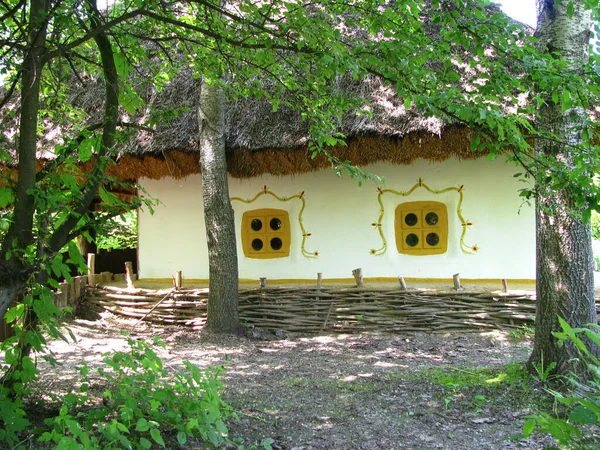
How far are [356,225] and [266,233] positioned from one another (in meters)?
1.40

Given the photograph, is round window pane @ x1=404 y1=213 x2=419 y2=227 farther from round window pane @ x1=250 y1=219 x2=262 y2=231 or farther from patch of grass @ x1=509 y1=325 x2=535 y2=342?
round window pane @ x1=250 y1=219 x2=262 y2=231

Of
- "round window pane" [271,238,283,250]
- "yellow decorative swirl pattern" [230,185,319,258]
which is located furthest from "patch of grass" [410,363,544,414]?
"round window pane" [271,238,283,250]

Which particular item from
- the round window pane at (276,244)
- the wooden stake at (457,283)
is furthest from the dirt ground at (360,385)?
the round window pane at (276,244)

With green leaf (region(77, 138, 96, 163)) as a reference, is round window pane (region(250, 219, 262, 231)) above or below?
below

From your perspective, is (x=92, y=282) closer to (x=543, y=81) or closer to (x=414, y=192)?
(x=414, y=192)

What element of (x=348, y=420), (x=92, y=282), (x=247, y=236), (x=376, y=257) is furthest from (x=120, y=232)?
(x=348, y=420)

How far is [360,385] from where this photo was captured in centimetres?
403

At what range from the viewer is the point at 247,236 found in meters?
7.57

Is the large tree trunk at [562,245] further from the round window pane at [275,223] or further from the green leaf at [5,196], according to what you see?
the round window pane at [275,223]

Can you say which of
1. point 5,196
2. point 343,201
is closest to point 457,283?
point 343,201

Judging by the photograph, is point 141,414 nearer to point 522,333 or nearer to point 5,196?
point 5,196

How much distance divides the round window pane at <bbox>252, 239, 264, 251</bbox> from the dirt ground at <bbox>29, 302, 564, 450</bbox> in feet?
5.08

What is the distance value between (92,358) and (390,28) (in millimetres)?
4402

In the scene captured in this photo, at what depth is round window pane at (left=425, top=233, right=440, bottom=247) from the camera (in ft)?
22.6
